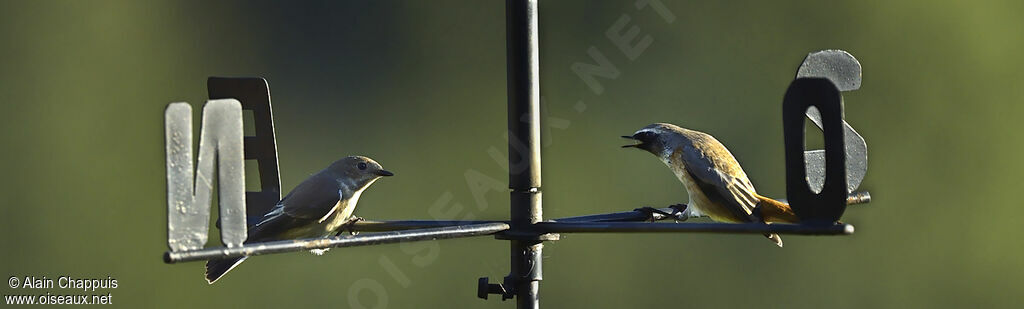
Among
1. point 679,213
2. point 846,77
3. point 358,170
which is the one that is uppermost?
point 846,77

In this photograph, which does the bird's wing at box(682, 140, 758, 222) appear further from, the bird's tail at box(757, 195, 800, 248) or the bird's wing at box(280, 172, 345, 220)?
the bird's wing at box(280, 172, 345, 220)

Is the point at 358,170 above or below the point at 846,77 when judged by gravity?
below

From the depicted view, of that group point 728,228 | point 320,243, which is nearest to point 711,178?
point 728,228

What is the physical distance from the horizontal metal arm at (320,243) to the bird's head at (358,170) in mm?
1232

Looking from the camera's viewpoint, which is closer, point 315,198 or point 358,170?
point 315,198

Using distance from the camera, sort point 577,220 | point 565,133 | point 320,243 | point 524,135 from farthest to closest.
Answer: point 565,133 < point 577,220 < point 524,135 < point 320,243

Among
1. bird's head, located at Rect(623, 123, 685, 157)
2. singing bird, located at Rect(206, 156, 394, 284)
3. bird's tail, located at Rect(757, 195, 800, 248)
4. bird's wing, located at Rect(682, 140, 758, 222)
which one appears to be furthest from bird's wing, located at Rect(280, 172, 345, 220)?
bird's tail, located at Rect(757, 195, 800, 248)

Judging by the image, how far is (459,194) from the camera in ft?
15.9

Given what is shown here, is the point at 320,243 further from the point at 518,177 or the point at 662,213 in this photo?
the point at 662,213

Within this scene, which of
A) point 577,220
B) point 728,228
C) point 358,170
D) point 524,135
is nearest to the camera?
point 728,228

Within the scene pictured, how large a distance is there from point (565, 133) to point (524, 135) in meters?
3.53

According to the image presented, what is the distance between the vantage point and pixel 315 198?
2.75 metres

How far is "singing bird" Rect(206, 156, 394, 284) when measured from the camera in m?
2.54

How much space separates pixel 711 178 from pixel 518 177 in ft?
3.08
